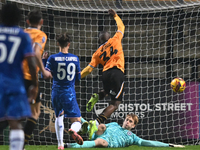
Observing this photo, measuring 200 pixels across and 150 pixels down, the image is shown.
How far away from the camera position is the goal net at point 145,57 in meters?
6.98

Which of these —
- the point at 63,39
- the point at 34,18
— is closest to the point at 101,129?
the point at 63,39

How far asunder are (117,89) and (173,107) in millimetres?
1894

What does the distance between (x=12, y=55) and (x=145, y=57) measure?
205 inches

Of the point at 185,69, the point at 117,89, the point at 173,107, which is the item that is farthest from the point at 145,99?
the point at 117,89

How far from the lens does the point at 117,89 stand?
5.57 meters

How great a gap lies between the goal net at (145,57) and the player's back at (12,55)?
13.8ft

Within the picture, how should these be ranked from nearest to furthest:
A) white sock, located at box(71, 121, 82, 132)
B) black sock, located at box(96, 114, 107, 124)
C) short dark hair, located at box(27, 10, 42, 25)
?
short dark hair, located at box(27, 10, 42, 25) < white sock, located at box(71, 121, 82, 132) < black sock, located at box(96, 114, 107, 124)

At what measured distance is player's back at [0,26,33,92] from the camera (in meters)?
2.54

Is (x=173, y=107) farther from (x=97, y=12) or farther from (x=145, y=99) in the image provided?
(x=97, y=12)

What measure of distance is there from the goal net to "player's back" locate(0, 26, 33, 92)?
4216mm

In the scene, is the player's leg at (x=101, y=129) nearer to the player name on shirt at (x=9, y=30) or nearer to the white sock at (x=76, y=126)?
the white sock at (x=76, y=126)

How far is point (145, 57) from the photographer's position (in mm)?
7492

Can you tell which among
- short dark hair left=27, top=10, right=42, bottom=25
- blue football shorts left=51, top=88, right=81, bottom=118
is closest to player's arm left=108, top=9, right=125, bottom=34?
blue football shorts left=51, top=88, right=81, bottom=118

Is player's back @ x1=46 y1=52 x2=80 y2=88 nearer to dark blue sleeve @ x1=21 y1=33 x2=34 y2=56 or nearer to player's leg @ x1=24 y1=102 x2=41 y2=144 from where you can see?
player's leg @ x1=24 y1=102 x2=41 y2=144
